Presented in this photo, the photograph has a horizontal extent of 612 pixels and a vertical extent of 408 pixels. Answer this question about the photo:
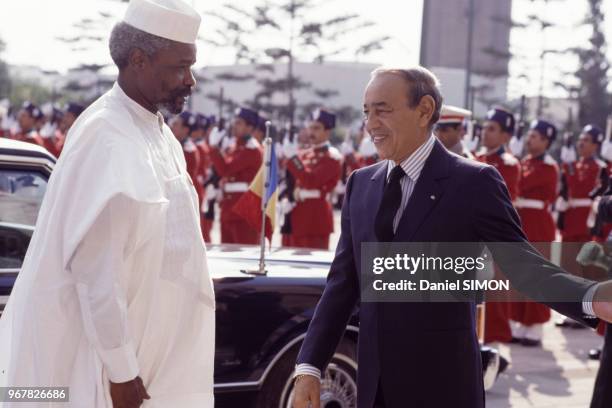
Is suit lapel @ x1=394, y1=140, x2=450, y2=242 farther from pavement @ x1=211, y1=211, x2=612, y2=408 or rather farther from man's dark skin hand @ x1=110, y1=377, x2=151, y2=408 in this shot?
pavement @ x1=211, y1=211, x2=612, y2=408

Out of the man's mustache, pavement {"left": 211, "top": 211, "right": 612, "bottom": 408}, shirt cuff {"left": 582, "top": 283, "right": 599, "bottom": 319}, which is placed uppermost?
the man's mustache

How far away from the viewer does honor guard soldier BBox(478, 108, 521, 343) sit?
908 cm

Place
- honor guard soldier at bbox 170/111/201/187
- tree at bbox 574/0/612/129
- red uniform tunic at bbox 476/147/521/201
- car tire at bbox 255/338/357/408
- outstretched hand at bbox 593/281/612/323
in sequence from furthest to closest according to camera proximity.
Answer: tree at bbox 574/0/612/129, honor guard soldier at bbox 170/111/201/187, red uniform tunic at bbox 476/147/521/201, car tire at bbox 255/338/357/408, outstretched hand at bbox 593/281/612/323

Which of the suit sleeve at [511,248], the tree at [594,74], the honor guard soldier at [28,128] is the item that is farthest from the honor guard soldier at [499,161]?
the tree at [594,74]

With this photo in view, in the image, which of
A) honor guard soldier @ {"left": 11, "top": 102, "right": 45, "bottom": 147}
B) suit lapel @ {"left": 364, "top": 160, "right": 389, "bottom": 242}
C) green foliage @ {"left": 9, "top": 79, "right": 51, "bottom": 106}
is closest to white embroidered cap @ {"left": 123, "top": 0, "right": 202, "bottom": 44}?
suit lapel @ {"left": 364, "top": 160, "right": 389, "bottom": 242}

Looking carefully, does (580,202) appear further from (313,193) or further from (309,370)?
(309,370)

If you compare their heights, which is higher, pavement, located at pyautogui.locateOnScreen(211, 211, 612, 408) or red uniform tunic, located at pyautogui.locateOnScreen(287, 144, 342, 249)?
red uniform tunic, located at pyautogui.locateOnScreen(287, 144, 342, 249)

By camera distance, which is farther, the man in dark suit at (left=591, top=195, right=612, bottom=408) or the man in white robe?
the man in dark suit at (left=591, top=195, right=612, bottom=408)

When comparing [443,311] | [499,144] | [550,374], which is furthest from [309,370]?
[499,144]

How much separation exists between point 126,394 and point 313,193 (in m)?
8.76

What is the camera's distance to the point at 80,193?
3.07m

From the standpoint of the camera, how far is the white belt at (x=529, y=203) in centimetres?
1030

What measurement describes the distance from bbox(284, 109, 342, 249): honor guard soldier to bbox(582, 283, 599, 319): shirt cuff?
8.73 metres

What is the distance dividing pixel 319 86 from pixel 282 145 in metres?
29.9
